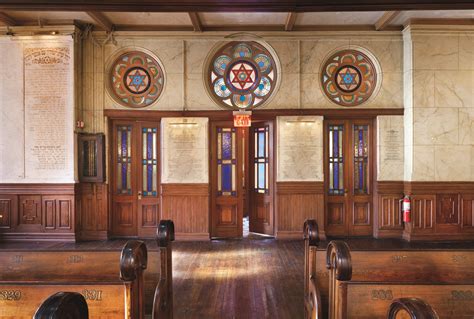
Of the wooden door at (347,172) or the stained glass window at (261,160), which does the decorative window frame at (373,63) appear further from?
the stained glass window at (261,160)

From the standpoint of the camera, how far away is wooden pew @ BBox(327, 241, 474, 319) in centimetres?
211

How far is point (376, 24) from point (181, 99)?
4250 millimetres

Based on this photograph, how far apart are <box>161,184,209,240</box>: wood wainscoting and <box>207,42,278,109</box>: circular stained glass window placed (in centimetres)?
196

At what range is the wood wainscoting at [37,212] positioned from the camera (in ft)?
22.5

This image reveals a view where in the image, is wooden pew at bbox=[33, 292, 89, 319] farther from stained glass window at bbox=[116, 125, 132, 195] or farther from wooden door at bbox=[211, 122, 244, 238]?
stained glass window at bbox=[116, 125, 132, 195]

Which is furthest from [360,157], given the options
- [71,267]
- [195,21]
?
[71,267]

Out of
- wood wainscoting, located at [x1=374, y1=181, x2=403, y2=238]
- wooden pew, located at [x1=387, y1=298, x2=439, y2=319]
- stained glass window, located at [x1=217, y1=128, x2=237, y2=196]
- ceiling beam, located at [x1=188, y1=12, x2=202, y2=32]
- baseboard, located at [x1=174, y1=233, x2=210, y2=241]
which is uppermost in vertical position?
ceiling beam, located at [x1=188, y1=12, x2=202, y2=32]

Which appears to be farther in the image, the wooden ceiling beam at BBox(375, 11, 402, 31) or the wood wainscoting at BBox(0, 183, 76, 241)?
the wood wainscoting at BBox(0, 183, 76, 241)

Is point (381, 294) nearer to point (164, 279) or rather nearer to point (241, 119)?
point (164, 279)

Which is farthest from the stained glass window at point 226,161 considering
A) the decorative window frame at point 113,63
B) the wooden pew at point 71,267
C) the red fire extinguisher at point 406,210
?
the wooden pew at point 71,267

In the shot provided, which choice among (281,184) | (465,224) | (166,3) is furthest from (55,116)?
(465,224)

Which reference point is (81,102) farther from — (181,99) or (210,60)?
(210,60)

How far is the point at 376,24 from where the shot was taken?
705 cm

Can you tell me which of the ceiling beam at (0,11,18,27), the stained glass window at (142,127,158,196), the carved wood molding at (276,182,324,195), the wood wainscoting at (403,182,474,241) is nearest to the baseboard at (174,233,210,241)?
the stained glass window at (142,127,158,196)
